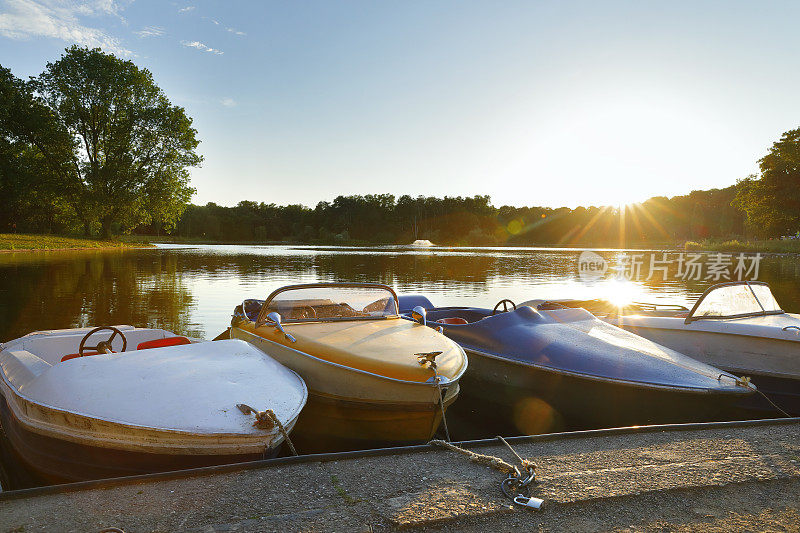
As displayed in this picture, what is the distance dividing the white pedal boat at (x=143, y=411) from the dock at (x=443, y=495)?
1.36 feet

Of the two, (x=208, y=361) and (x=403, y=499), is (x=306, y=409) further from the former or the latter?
(x=403, y=499)

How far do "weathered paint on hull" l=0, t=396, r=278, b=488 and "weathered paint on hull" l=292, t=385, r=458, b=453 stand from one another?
1.40 meters

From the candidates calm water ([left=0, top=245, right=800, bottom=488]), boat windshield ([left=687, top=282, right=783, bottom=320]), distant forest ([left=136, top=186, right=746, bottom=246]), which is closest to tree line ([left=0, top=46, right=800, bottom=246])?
calm water ([left=0, top=245, right=800, bottom=488])

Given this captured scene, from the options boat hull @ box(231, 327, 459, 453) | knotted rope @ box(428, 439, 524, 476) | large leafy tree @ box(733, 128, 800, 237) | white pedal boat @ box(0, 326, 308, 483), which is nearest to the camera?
knotted rope @ box(428, 439, 524, 476)

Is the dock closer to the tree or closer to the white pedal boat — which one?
the white pedal boat

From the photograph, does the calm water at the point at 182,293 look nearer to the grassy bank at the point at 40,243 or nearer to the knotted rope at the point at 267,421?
the knotted rope at the point at 267,421

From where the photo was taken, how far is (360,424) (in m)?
5.17

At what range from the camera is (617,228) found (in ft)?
418

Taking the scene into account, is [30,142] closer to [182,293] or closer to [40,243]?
[40,243]

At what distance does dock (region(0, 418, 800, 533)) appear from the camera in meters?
2.71

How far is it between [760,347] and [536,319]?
310 cm

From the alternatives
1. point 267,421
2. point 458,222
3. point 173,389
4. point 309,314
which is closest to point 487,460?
point 267,421

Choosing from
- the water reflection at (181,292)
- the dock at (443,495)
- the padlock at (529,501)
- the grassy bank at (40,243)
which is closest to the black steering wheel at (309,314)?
the dock at (443,495)

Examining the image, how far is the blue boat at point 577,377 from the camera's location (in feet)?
18.3
